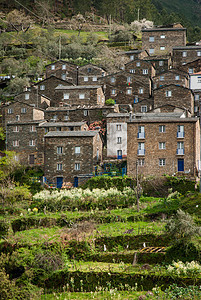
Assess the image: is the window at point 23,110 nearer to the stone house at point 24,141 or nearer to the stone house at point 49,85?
the stone house at point 24,141

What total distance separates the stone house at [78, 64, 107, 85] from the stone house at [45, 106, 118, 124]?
1490cm

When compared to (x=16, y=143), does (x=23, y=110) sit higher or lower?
higher

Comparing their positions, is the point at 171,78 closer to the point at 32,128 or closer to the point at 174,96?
the point at 174,96

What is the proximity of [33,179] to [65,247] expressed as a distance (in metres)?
20.8

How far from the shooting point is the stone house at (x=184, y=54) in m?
80.7

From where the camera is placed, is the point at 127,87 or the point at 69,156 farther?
the point at 127,87

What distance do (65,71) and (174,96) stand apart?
2147 cm

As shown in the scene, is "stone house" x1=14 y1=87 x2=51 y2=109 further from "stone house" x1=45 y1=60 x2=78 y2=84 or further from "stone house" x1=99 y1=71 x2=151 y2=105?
"stone house" x1=45 y1=60 x2=78 y2=84

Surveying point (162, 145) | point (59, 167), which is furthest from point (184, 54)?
point (59, 167)

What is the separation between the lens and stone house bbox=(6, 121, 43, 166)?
56.4 meters

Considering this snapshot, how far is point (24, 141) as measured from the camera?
5750 centimetres

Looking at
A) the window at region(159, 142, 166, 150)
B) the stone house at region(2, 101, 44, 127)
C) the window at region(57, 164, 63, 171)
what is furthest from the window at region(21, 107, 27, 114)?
the window at region(159, 142, 166, 150)

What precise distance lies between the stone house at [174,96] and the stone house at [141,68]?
32.0 ft

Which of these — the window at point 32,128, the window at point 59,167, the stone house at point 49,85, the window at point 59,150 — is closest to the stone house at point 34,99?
the stone house at point 49,85
